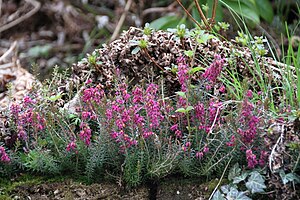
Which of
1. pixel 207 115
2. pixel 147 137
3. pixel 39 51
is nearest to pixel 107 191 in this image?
pixel 147 137

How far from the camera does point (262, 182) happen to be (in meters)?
1.80

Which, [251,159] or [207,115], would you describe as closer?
[251,159]

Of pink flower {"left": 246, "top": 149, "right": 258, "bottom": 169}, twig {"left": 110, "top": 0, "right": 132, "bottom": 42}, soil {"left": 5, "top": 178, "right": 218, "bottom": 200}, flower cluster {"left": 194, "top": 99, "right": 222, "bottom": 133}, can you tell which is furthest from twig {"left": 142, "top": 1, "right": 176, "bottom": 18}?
pink flower {"left": 246, "top": 149, "right": 258, "bottom": 169}

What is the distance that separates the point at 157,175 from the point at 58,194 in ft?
1.30

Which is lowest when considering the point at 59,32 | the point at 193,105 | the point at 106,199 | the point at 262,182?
the point at 59,32

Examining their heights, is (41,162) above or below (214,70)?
below

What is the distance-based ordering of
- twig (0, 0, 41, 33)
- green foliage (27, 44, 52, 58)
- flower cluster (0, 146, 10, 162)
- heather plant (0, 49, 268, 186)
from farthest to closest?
1. twig (0, 0, 41, 33)
2. green foliage (27, 44, 52, 58)
3. flower cluster (0, 146, 10, 162)
4. heather plant (0, 49, 268, 186)

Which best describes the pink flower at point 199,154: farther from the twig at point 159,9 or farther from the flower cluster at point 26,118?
the twig at point 159,9

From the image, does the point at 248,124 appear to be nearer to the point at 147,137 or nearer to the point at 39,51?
the point at 147,137

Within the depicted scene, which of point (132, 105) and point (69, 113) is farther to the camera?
point (69, 113)

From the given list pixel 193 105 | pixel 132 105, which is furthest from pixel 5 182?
pixel 193 105

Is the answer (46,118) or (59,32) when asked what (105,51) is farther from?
(59,32)

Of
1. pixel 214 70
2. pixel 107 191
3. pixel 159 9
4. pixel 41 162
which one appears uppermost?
pixel 214 70

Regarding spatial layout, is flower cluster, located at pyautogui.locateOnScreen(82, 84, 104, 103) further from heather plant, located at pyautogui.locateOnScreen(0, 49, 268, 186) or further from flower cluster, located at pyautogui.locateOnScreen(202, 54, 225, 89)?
flower cluster, located at pyautogui.locateOnScreen(202, 54, 225, 89)
